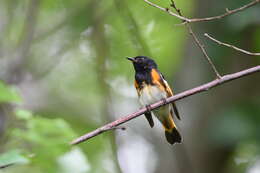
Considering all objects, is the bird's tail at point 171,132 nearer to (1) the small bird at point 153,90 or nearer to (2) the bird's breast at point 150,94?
(1) the small bird at point 153,90

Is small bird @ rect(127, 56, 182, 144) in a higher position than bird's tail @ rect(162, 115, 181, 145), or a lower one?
higher

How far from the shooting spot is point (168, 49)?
6.91 metres

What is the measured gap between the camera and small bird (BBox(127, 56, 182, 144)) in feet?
14.3

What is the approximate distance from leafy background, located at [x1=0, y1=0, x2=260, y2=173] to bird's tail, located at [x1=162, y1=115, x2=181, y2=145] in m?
0.55

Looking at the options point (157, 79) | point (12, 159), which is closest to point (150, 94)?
point (157, 79)

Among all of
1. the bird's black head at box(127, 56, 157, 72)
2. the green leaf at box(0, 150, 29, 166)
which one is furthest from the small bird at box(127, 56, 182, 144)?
the green leaf at box(0, 150, 29, 166)

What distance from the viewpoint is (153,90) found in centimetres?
437

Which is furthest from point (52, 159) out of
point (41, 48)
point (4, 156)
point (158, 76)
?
point (41, 48)

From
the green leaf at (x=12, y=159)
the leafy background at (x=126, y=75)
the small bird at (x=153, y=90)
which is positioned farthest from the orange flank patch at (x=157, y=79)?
the green leaf at (x=12, y=159)

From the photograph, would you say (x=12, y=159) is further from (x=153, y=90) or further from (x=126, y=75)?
(x=126, y=75)

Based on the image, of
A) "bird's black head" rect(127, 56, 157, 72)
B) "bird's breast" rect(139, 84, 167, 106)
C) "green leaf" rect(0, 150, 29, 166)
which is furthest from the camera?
"bird's black head" rect(127, 56, 157, 72)

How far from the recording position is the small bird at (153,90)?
4.34 metres

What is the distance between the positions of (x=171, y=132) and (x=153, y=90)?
1.46ft

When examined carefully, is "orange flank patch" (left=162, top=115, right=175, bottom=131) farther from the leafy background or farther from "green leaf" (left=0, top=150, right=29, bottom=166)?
"green leaf" (left=0, top=150, right=29, bottom=166)
